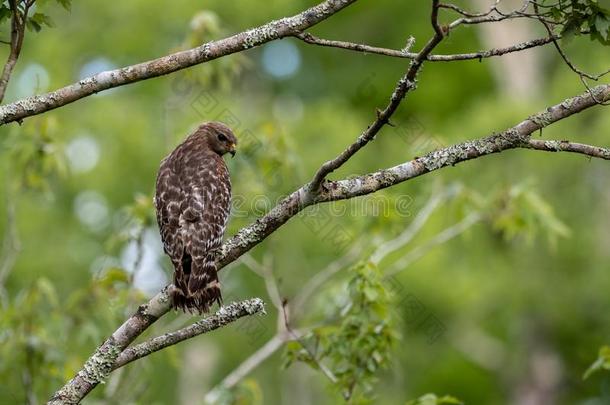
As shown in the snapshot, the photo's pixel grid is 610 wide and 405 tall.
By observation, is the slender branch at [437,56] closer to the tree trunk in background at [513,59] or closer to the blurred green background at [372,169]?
the blurred green background at [372,169]

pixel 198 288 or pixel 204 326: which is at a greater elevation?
pixel 198 288

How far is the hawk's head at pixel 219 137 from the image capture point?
9008mm

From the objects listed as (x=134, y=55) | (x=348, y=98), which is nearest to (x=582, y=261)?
(x=348, y=98)

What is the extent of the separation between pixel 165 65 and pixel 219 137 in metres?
3.24

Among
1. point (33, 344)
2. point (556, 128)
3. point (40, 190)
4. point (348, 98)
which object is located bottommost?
point (33, 344)

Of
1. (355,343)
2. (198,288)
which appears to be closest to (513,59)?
(355,343)

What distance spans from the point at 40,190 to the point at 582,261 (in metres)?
15.7

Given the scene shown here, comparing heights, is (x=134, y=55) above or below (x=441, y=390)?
above

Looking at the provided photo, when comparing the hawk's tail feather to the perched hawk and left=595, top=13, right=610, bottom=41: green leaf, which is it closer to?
the perched hawk

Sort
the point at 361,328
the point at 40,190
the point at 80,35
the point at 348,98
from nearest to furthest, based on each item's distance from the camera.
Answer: the point at 361,328
the point at 40,190
the point at 80,35
the point at 348,98

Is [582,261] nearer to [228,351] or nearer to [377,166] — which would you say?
[377,166]

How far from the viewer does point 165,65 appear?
19.2ft

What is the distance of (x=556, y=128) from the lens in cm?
2233

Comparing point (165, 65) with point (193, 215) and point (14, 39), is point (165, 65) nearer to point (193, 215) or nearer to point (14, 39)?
point (14, 39)
